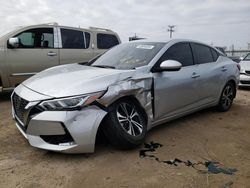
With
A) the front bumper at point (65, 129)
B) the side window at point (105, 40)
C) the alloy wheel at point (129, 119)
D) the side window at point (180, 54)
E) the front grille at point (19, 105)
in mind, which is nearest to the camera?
the front bumper at point (65, 129)

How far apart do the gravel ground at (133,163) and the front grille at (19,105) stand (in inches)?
17.2

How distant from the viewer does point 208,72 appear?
15.5 ft

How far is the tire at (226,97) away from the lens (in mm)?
5366

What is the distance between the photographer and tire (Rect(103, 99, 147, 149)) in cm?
312

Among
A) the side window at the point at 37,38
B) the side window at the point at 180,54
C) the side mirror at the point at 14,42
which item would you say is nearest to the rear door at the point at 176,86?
the side window at the point at 180,54

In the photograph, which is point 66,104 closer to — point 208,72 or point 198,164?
point 198,164

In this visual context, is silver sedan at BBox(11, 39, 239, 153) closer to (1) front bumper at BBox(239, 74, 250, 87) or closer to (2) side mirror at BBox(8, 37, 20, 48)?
(2) side mirror at BBox(8, 37, 20, 48)

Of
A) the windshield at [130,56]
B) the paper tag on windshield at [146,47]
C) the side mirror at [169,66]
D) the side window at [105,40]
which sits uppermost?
the side window at [105,40]

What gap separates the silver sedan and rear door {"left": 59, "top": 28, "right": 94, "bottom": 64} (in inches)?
104

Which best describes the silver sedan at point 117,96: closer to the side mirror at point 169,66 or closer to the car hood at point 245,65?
the side mirror at point 169,66

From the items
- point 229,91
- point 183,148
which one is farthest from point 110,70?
point 229,91

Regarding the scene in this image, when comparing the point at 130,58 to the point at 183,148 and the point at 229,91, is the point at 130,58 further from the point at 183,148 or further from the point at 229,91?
the point at 229,91

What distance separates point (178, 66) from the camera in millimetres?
3701

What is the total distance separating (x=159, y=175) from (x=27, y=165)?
145 cm
